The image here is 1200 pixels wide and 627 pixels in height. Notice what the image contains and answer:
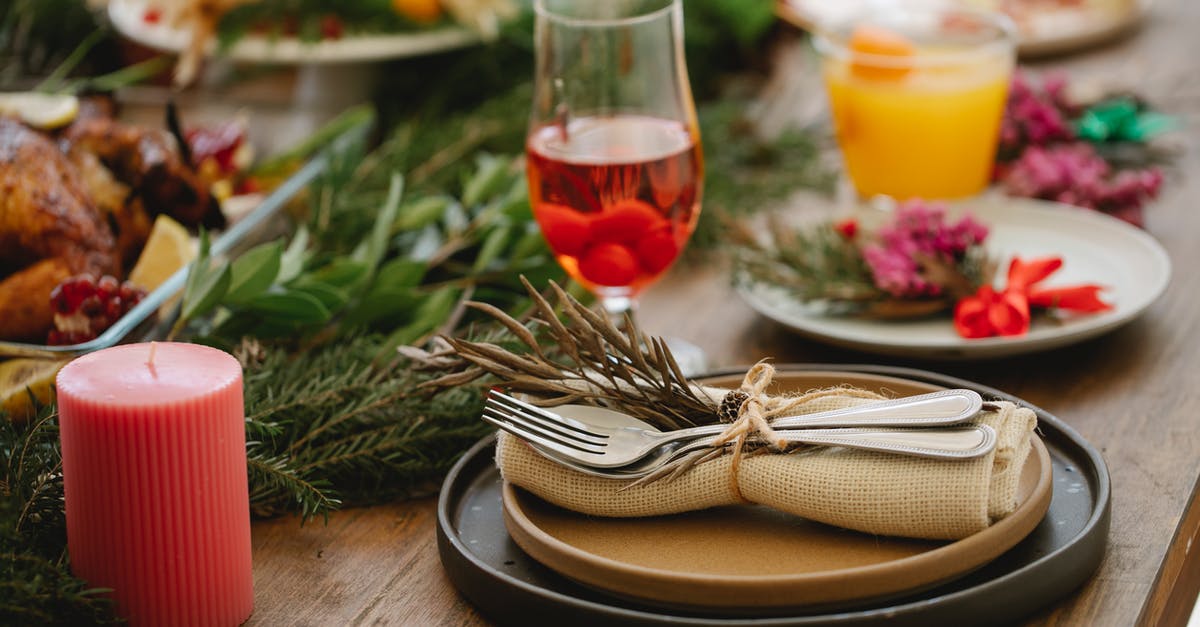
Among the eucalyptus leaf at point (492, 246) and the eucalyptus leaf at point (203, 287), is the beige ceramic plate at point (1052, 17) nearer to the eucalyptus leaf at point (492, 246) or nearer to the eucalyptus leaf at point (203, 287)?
the eucalyptus leaf at point (492, 246)

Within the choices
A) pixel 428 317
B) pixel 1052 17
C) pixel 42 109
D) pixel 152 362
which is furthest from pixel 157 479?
pixel 1052 17

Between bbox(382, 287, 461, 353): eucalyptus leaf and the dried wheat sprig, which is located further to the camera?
bbox(382, 287, 461, 353): eucalyptus leaf

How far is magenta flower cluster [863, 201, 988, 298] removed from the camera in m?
1.13

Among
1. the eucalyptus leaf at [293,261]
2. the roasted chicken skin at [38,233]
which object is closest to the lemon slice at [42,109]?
the roasted chicken skin at [38,233]

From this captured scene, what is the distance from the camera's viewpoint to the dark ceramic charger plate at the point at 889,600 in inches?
26.7

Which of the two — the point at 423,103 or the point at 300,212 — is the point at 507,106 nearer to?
the point at 423,103

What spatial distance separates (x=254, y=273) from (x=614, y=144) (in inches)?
12.0

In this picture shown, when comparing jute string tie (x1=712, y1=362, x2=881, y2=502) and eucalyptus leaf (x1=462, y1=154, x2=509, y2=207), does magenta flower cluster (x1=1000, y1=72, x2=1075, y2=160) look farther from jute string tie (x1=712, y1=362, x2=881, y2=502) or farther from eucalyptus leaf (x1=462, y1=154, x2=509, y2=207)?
jute string tie (x1=712, y1=362, x2=881, y2=502)

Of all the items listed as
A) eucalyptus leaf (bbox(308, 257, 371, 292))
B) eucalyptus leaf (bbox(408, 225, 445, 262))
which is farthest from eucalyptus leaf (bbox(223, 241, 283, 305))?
eucalyptus leaf (bbox(408, 225, 445, 262))

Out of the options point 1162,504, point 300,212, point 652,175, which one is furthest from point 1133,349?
point 300,212

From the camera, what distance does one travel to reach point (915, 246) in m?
1.16

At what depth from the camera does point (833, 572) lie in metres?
0.67

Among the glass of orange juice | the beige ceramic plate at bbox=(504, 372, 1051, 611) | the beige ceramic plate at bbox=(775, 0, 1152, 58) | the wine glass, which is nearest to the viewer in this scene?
the beige ceramic plate at bbox=(504, 372, 1051, 611)

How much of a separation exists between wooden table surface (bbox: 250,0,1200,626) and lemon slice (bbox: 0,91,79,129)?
604 millimetres
